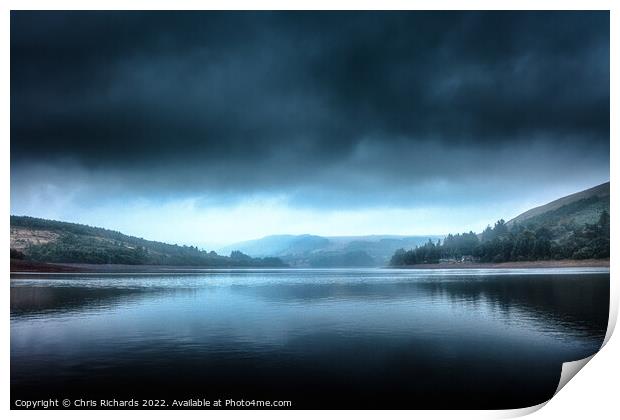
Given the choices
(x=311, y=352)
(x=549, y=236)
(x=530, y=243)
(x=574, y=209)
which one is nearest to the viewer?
(x=311, y=352)

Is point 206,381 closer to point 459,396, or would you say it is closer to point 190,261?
point 459,396

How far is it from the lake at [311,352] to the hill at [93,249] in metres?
5.34

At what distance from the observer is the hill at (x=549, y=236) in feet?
89.4

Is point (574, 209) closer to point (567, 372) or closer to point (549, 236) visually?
point (549, 236)

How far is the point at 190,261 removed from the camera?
77.4m

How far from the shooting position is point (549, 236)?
1455 inches

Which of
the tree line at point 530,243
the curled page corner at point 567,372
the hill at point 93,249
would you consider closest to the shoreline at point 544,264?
the tree line at point 530,243

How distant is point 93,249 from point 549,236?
42362 mm

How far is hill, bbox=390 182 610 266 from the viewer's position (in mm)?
27234

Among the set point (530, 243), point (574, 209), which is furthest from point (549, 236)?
point (574, 209)

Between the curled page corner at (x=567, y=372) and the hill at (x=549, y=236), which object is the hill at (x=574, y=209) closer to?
the hill at (x=549, y=236)

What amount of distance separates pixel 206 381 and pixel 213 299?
16901mm

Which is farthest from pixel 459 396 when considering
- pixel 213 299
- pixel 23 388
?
pixel 213 299

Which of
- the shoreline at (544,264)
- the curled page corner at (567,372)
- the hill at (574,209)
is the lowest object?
the curled page corner at (567,372)
